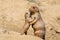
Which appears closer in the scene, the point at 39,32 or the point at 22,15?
the point at 39,32

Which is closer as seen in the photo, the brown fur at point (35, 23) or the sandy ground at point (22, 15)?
the brown fur at point (35, 23)

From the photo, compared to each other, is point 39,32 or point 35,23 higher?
point 35,23

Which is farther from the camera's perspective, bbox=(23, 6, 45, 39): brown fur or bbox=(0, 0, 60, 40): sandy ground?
bbox=(0, 0, 60, 40): sandy ground

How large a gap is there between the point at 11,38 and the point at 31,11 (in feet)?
2.47

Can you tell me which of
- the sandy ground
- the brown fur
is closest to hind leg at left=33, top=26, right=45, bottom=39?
the brown fur

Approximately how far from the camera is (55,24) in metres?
5.97

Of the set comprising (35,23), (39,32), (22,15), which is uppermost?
(35,23)

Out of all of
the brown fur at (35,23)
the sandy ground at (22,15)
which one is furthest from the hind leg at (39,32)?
the sandy ground at (22,15)

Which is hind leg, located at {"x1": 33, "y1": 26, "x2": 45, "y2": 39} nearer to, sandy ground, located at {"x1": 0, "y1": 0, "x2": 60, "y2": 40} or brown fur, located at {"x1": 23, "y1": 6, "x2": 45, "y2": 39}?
brown fur, located at {"x1": 23, "y1": 6, "x2": 45, "y2": 39}

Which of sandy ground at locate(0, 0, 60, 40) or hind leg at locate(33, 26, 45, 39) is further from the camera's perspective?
sandy ground at locate(0, 0, 60, 40)

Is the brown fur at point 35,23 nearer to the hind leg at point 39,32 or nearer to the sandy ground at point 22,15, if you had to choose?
the hind leg at point 39,32

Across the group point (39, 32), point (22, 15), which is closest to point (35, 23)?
point (39, 32)

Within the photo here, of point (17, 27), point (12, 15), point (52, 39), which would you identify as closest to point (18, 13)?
point (12, 15)

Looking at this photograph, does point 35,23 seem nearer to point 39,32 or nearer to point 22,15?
point 39,32
